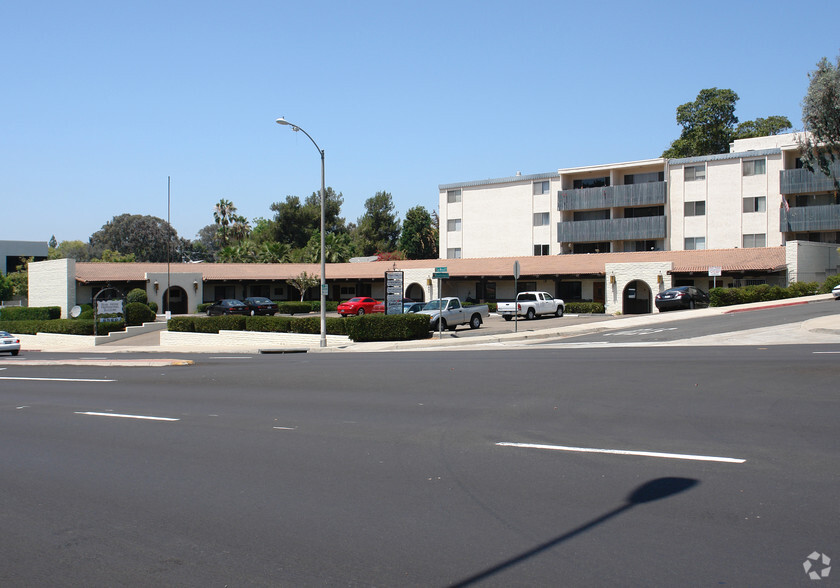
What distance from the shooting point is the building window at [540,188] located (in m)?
61.0

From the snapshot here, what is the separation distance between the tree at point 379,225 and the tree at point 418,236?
5.22m

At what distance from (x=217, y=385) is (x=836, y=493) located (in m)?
13.0

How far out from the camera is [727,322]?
94.2 feet

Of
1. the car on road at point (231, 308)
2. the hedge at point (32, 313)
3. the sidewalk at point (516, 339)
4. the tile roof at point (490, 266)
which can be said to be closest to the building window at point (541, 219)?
the tile roof at point (490, 266)

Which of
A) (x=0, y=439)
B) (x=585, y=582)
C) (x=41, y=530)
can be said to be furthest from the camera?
Result: (x=0, y=439)

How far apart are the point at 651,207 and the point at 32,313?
47070mm

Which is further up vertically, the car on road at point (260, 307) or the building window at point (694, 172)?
the building window at point (694, 172)

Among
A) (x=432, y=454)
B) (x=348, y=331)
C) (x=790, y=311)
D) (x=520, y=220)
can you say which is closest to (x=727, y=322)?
(x=790, y=311)

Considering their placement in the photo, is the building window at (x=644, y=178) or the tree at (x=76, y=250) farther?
the tree at (x=76, y=250)

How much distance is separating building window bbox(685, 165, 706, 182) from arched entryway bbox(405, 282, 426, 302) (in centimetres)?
2218

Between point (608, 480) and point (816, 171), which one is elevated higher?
point (816, 171)

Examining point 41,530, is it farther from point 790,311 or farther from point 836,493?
point 790,311

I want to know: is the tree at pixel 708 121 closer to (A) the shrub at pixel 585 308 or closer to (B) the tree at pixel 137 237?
(A) the shrub at pixel 585 308

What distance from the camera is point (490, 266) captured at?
2114 inches
